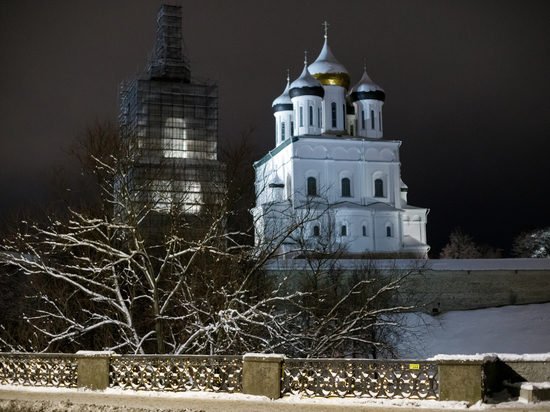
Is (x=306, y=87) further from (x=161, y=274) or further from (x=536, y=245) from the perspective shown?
(x=161, y=274)

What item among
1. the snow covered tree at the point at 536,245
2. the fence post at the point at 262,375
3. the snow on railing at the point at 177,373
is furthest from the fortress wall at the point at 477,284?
the snow covered tree at the point at 536,245

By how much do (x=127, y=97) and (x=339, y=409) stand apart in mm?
38363

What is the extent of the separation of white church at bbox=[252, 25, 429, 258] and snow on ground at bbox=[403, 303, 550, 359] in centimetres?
777

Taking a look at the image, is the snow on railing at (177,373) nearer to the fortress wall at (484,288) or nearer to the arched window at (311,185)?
the fortress wall at (484,288)

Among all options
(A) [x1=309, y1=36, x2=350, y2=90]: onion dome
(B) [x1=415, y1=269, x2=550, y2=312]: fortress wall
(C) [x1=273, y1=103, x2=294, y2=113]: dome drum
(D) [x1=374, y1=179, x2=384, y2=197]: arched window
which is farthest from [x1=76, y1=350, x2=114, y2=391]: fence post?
(C) [x1=273, y1=103, x2=294, y2=113]: dome drum

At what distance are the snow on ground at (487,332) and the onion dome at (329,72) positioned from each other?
15313 mm

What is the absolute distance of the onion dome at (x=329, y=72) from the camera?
1470 inches

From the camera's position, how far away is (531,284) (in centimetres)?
2719

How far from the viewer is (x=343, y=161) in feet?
118

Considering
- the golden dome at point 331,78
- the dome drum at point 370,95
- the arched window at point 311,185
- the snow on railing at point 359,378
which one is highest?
the golden dome at point 331,78

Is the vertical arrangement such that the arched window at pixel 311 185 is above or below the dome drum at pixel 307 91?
below

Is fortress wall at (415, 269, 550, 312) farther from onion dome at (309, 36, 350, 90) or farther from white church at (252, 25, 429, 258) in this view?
onion dome at (309, 36, 350, 90)

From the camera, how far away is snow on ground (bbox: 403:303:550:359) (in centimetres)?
2327

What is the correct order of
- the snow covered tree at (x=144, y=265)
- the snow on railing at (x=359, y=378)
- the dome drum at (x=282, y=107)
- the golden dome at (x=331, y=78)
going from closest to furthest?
the snow on railing at (x=359, y=378) < the snow covered tree at (x=144, y=265) < the golden dome at (x=331, y=78) < the dome drum at (x=282, y=107)
